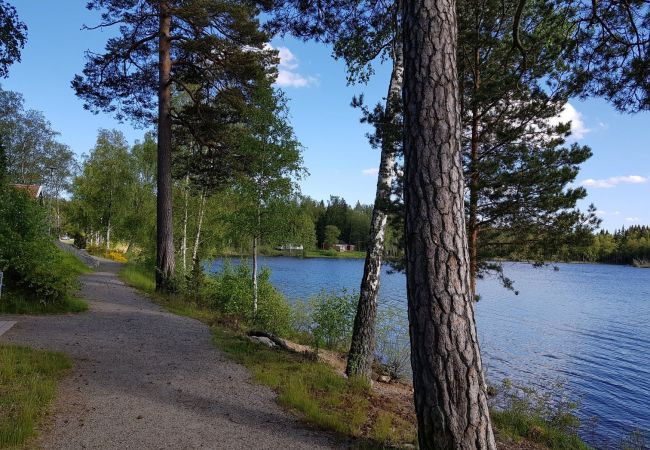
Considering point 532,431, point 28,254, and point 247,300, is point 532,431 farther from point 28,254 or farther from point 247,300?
point 28,254

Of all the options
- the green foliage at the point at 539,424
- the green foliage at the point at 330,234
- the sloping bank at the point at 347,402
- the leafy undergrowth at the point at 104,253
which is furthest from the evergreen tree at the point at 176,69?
the green foliage at the point at 330,234

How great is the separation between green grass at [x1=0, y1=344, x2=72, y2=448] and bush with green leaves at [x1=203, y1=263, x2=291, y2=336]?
21.1 feet

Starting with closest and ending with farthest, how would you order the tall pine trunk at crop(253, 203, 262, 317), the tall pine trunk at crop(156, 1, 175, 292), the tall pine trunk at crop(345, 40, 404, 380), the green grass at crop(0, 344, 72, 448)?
1. the green grass at crop(0, 344, 72, 448)
2. the tall pine trunk at crop(345, 40, 404, 380)
3. the tall pine trunk at crop(253, 203, 262, 317)
4. the tall pine trunk at crop(156, 1, 175, 292)

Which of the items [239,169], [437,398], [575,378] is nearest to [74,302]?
[239,169]

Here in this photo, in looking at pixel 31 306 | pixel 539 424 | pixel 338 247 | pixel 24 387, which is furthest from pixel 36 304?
pixel 338 247

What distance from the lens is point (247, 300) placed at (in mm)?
13258

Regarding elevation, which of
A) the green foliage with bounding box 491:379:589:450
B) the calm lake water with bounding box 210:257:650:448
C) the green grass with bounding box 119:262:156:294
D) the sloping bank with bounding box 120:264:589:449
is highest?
the green grass with bounding box 119:262:156:294

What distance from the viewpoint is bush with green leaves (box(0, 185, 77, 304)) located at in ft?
28.1

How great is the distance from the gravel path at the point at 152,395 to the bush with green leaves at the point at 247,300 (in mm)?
3866

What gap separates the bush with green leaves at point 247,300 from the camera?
12.3m

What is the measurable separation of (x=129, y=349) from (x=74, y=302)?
3888mm

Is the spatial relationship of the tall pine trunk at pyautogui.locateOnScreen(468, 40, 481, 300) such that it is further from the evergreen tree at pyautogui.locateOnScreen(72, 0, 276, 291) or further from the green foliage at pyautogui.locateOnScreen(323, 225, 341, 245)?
the green foliage at pyautogui.locateOnScreen(323, 225, 341, 245)

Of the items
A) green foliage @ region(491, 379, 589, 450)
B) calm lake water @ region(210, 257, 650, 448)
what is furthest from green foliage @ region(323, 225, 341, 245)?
green foliage @ region(491, 379, 589, 450)

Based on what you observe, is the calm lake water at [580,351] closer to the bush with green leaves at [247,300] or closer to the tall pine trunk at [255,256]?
the bush with green leaves at [247,300]
